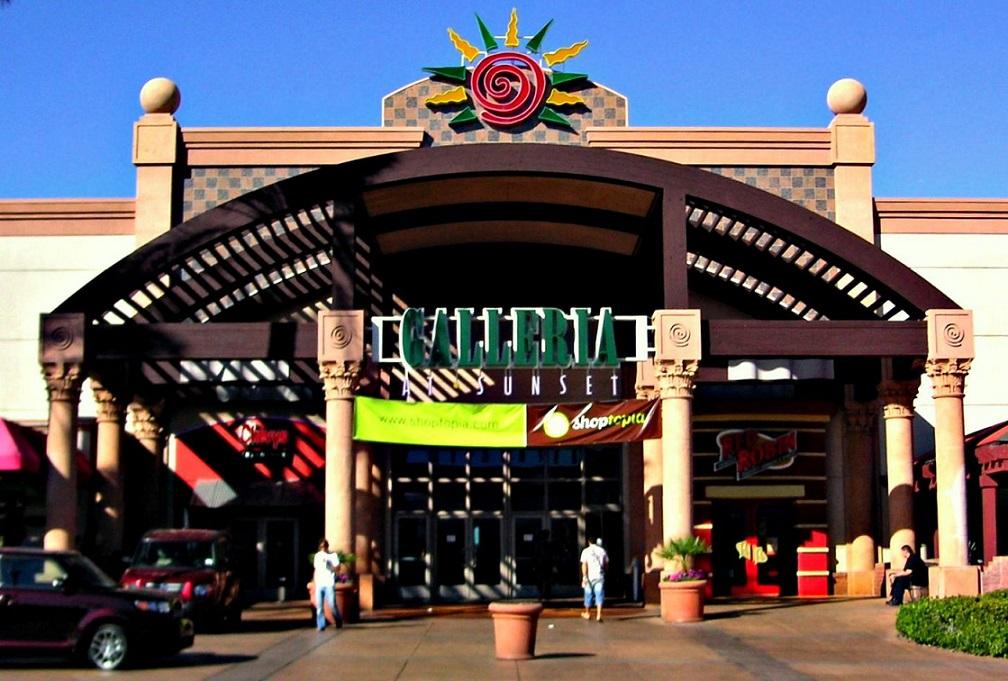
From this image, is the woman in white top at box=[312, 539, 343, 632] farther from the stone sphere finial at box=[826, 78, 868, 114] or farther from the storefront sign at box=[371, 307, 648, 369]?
the stone sphere finial at box=[826, 78, 868, 114]

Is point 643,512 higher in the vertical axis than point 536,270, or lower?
lower

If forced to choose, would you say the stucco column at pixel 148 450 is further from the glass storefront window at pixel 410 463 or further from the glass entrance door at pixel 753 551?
the glass entrance door at pixel 753 551

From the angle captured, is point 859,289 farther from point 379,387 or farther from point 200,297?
point 200,297

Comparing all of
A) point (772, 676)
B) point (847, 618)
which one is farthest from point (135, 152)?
point (772, 676)

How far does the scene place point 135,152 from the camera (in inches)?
1433

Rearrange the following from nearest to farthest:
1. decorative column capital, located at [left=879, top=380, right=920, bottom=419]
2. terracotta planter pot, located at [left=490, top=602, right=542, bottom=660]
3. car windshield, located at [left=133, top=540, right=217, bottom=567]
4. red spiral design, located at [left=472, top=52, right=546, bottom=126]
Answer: terracotta planter pot, located at [left=490, top=602, right=542, bottom=660], car windshield, located at [left=133, top=540, right=217, bottom=567], decorative column capital, located at [left=879, top=380, right=920, bottom=419], red spiral design, located at [left=472, top=52, right=546, bottom=126]

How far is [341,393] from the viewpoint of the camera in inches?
1142

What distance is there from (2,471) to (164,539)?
242 inches

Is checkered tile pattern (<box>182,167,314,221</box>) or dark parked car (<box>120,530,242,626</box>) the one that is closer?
dark parked car (<box>120,530,242,626</box>)

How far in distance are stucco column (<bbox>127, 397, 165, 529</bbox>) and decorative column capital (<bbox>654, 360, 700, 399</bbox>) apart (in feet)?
46.9

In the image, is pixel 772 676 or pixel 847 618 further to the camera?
pixel 847 618

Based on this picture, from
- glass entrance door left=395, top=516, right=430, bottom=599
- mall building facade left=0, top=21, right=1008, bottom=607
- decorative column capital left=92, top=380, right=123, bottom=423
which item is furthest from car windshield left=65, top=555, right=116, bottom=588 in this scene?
glass entrance door left=395, top=516, right=430, bottom=599

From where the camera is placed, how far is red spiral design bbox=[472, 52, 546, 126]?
36.6m

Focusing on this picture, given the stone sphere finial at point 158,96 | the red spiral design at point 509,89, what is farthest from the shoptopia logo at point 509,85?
the stone sphere finial at point 158,96
